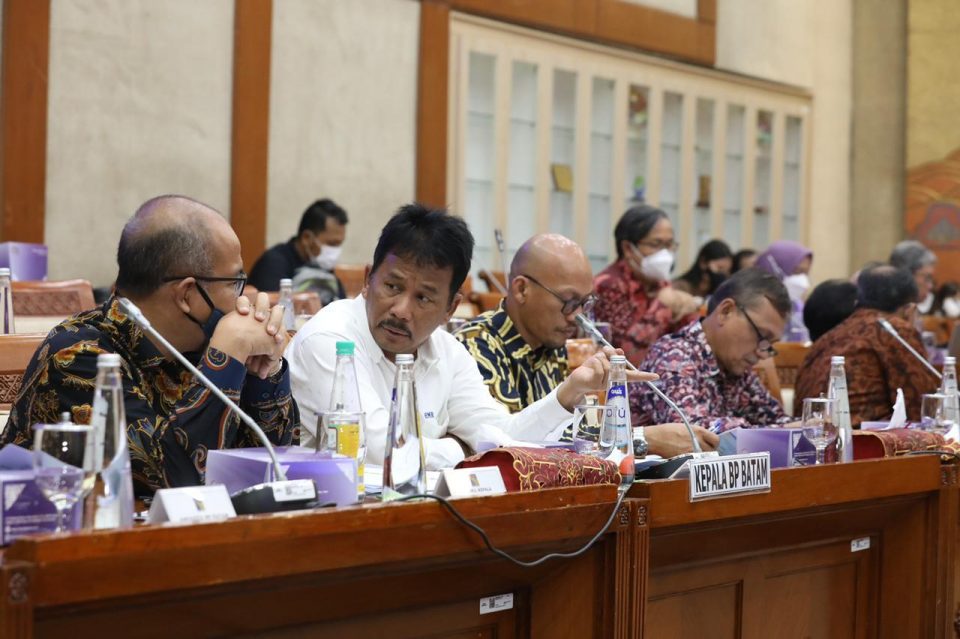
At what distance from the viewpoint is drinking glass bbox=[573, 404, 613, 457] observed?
221 cm

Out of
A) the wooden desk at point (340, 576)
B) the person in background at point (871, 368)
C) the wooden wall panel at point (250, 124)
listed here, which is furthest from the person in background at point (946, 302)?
the wooden desk at point (340, 576)

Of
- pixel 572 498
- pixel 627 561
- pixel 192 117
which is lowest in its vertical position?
pixel 627 561

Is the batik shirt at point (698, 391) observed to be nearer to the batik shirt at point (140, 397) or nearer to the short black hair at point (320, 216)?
the batik shirt at point (140, 397)

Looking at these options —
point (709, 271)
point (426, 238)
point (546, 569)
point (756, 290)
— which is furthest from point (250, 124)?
point (546, 569)

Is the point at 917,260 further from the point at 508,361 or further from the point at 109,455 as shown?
the point at 109,455

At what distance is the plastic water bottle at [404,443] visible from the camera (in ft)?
6.10

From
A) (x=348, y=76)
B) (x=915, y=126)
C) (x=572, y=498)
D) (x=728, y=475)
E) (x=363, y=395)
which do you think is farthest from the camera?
(x=915, y=126)

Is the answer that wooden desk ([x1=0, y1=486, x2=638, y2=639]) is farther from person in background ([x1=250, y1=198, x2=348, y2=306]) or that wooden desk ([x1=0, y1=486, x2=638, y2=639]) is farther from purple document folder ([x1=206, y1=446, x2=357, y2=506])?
person in background ([x1=250, y1=198, x2=348, y2=306])

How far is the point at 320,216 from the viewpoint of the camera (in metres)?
6.02

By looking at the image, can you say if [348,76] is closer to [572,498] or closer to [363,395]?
[363,395]

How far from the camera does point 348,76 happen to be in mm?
7016

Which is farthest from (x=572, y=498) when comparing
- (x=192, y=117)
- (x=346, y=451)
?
(x=192, y=117)

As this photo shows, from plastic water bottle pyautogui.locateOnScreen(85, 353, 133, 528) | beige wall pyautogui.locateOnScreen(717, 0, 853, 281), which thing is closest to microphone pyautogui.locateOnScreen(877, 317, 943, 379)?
plastic water bottle pyautogui.locateOnScreen(85, 353, 133, 528)

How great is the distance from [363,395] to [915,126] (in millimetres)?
8793
